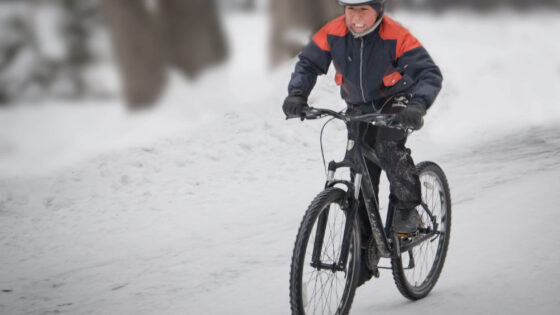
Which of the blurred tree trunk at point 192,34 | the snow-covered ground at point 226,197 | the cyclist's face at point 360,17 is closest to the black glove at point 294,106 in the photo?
the cyclist's face at point 360,17

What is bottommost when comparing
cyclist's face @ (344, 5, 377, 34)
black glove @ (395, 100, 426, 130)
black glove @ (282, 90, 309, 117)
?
black glove @ (395, 100, 426, 130)

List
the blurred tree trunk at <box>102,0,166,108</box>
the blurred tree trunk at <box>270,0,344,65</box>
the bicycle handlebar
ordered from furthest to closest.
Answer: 1. the blurred tree trunk at <box>270,0,344,65</box>
2. the blurred tree trunk at <box>102,0,166,108</box>
3. the bicycle handlebar

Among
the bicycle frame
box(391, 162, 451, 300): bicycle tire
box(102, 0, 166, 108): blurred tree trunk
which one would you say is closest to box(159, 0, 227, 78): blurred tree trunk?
box(102, 0, 166, 108): blurred tree trunk

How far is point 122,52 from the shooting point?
1083 centimetres

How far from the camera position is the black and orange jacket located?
12.7 feet

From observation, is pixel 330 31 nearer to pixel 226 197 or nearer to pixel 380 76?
pixel 380 76

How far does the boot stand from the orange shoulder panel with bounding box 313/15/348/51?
109 centimetres

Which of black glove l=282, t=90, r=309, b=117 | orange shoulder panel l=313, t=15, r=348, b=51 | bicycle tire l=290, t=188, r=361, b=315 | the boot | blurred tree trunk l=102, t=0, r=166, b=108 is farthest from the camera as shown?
blurred tree trunk l=102, t=0, r=166, b=108

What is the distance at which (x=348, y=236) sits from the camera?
3750mm

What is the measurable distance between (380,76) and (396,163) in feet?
1.72

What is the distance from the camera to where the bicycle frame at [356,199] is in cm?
368

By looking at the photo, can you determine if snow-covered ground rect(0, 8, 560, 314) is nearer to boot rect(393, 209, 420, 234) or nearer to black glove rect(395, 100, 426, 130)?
boot rect(393, 209, 420, 234)

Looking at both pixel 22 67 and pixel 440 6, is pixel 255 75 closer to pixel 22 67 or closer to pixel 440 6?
pixel 22 67

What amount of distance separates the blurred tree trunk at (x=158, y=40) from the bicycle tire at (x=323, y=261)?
753cm
